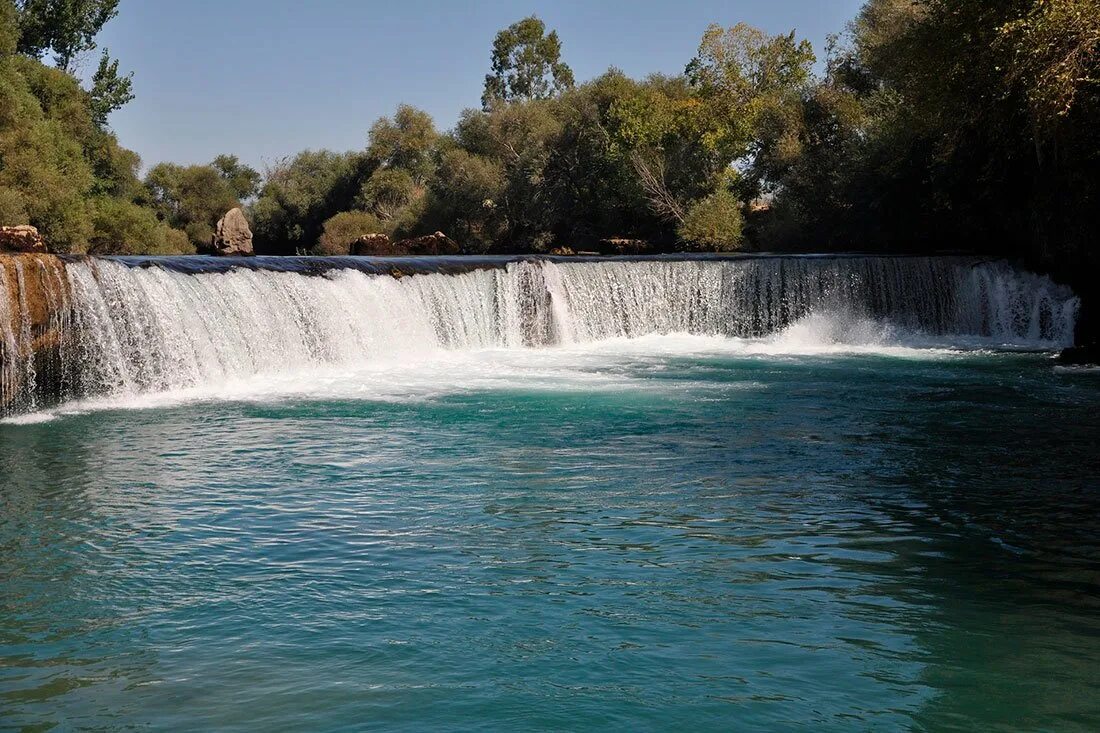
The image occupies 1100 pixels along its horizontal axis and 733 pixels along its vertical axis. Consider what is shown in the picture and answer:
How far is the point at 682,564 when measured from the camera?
7418 millimetres

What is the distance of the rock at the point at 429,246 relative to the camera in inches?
1730

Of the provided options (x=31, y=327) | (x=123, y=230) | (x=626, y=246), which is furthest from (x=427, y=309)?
(x=123, y=230)

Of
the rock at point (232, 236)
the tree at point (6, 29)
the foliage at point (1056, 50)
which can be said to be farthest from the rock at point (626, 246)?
the foliage at point (1056, 50)

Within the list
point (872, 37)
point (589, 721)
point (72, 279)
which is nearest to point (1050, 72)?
point (72, 279)

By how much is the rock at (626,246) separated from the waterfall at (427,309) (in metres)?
17.2

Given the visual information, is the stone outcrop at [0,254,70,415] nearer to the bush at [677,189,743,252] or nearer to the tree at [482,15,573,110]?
the bush at [677,189,743,252]

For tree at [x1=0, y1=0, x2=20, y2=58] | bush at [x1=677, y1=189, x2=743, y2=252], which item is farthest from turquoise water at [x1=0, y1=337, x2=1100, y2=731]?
bush at [x1=677, y1=189, x2=743, y2=252]

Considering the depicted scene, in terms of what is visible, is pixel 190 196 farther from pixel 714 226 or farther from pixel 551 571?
pixel 551 571

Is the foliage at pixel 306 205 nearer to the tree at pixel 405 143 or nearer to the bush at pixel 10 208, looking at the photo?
the tree at pixel 405 143

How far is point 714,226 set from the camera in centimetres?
3969

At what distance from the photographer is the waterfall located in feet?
50.0

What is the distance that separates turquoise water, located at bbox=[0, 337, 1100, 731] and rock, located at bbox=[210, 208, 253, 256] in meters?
36.3

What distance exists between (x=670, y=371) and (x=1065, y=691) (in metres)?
13.5

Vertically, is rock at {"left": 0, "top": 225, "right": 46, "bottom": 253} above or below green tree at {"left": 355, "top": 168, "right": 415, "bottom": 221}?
below
